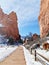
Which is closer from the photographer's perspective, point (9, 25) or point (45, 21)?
point (45, 21)

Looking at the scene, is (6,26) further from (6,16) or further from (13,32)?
(6,16)

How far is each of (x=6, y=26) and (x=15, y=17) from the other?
12625 millimetres

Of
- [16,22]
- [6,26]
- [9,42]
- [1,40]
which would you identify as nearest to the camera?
[9,42]

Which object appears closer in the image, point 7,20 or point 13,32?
point 13,32

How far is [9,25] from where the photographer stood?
412 ft

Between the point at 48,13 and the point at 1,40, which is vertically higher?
the point at 48,13

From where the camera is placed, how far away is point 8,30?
11650cm

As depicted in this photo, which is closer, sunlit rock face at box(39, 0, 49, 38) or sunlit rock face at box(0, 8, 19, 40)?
sunlit rock face at box(39, 0, 49, 38)

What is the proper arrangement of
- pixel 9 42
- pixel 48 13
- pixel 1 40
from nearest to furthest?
pixel 48 13
pixel 9 42
pixel 1 40

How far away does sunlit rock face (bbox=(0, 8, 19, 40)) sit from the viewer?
114213mm

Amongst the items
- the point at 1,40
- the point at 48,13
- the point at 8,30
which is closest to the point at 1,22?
the point at 8,30

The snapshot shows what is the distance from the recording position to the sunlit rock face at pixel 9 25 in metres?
114

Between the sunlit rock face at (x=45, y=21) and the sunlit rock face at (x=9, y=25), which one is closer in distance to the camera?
the sunlit rock face at (x=45, y=21)

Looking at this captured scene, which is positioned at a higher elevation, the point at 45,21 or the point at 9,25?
the point at 45,21
